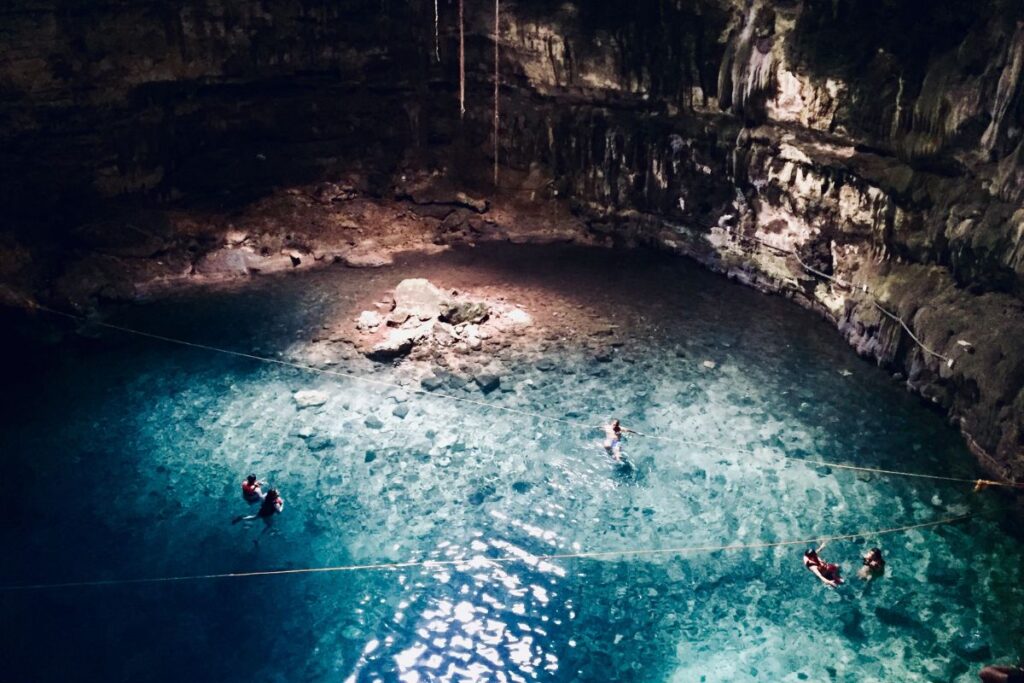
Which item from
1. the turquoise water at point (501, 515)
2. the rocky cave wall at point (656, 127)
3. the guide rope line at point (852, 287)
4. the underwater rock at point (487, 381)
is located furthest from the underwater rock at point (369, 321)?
the guide rope line at point (852, 287)

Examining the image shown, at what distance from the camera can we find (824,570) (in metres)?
10.9

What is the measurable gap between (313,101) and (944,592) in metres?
21.8

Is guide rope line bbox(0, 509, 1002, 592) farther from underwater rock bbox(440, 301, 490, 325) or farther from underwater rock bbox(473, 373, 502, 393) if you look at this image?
underwater rock bbox(440, 301, 490, 325)

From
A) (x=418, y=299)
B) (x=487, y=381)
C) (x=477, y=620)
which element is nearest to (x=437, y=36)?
(x=418, y=299)

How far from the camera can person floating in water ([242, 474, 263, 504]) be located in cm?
1249

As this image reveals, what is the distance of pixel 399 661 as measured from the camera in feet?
32.3

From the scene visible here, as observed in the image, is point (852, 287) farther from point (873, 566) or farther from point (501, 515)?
point (501, 515)

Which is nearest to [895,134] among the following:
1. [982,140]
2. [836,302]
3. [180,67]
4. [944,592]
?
[982,140]

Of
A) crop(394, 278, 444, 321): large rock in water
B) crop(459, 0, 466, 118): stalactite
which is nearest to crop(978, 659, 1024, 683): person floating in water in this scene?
crop(394, 278, 444, 321): large rock in water

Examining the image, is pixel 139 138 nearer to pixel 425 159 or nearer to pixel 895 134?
pixel 425 159

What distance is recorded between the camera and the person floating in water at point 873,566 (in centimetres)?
1084

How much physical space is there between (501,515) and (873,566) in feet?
20.1

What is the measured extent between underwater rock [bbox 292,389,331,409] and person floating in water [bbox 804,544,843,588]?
1018cm

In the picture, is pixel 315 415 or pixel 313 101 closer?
pixel 315 415
